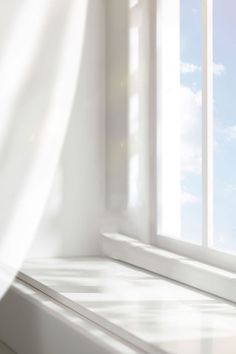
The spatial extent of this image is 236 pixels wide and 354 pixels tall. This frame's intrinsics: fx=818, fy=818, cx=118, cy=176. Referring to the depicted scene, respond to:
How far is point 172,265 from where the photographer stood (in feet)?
6.47

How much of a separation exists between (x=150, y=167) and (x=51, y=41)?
0.44 meters

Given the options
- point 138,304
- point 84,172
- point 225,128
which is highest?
point 225,128

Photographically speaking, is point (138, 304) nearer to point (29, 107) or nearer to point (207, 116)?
point (207, 116)

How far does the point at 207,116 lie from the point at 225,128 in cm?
31

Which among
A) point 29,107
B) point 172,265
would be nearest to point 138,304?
point 172,265

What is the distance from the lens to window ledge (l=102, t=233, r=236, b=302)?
1.75m

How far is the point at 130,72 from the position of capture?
2.21 metres

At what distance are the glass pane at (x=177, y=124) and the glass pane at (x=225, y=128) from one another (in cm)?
6

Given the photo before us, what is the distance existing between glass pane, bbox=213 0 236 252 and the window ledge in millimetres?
169

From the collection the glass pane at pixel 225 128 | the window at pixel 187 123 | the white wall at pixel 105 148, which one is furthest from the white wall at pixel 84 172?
the glass pane at pixel 225 128

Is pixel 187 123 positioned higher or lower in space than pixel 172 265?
higher

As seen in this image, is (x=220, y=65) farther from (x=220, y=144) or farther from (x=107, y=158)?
(x=107, y=158)

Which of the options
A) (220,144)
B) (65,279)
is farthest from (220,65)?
(65,279)

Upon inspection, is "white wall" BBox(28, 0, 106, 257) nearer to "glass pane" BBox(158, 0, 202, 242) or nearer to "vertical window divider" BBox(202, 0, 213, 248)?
"glass pane" BBox(158, 0, 202, 242)
